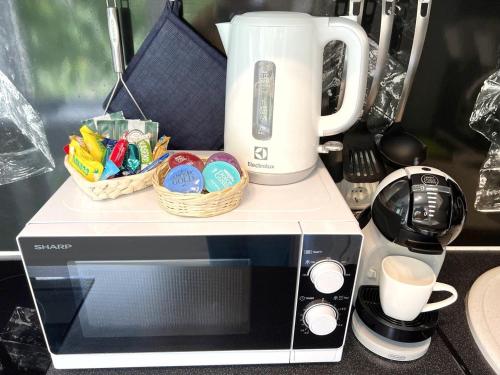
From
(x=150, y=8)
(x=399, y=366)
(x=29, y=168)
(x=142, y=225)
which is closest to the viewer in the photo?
(x=142, y=225)

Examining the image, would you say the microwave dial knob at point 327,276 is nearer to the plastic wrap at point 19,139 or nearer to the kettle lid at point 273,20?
the kettle lid at point 273,20

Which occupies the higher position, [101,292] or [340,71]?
[340,71]

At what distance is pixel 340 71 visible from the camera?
90 centimetres

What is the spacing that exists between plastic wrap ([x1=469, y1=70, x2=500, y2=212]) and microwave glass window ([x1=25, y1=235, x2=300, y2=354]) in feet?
2.12

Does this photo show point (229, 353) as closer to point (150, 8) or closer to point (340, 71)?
point (340, 71)

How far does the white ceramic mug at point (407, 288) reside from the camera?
710 millimetres

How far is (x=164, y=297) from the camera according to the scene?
2.27 ft

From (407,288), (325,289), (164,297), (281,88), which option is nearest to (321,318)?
(325,289)

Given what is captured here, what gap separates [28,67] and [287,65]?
0.60 meters

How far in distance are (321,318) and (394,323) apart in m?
0.17

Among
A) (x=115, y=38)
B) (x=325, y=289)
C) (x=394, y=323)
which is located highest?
(x=115, y=38)

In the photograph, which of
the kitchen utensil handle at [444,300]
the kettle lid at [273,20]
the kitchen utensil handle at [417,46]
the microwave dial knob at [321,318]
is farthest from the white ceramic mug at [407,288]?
the kettle lid at [273,20]

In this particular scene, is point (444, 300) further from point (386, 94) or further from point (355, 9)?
point (355, 9)

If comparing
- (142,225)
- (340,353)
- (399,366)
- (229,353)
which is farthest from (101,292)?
(399,366)
